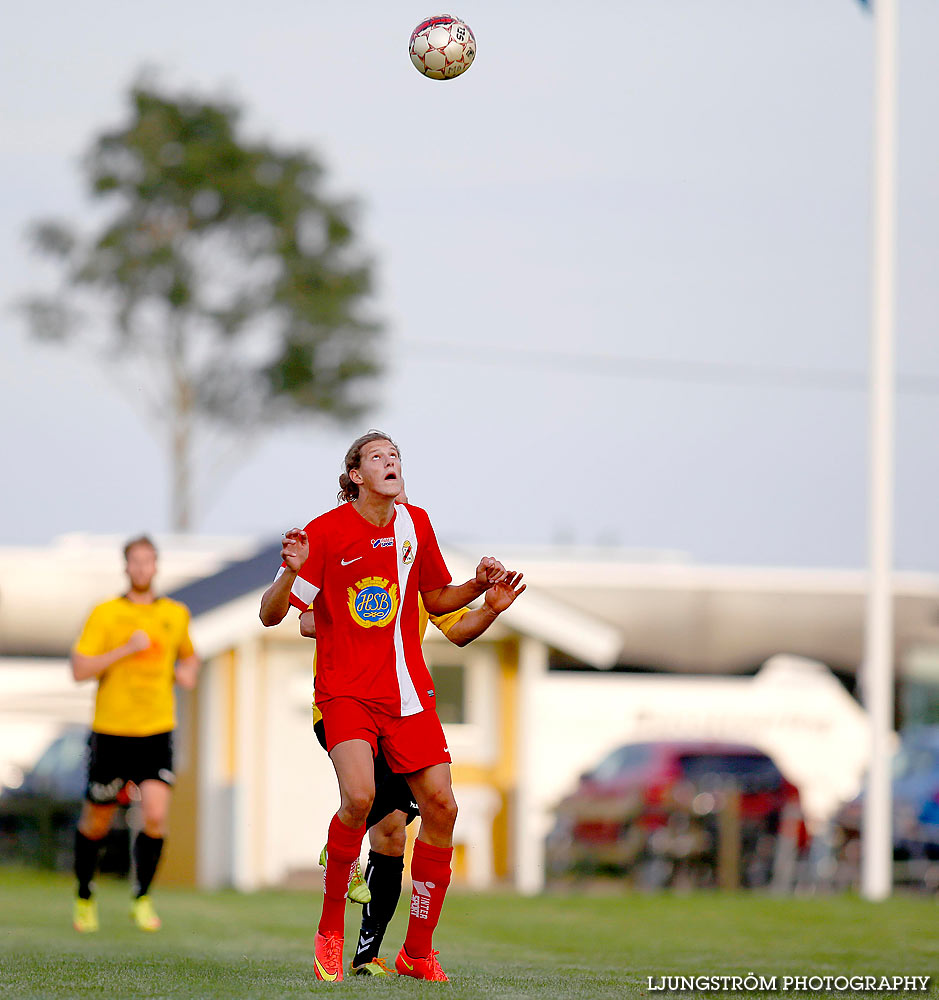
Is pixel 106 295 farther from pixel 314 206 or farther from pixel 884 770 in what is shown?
pixel 884 770

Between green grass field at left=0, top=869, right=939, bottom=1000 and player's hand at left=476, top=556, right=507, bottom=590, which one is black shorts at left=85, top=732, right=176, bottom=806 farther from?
player's hand at left=476, top=556, right=507, bottom=590

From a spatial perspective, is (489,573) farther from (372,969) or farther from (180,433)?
(180,433)

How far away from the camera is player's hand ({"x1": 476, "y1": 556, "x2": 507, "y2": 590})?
22.9ft

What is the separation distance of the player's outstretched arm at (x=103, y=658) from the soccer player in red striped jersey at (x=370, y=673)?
330 cm

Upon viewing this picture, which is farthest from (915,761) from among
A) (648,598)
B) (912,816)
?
(648,598)

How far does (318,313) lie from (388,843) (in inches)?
1426

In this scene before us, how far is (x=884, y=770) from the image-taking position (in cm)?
1773

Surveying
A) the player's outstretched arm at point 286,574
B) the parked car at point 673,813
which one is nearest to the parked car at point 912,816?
the parked car at point 673,813

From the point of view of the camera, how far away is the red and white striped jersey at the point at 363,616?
6.91 metres

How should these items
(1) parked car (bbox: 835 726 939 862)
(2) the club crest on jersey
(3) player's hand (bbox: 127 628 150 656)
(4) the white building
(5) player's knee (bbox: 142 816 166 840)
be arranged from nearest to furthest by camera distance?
(2) the club crest on jersey, (3) player's hand (bbox: 127 628 150 656), (5) player's knee (bbox: 142 816 166 840), (4) the white building, (1) parked car (bbox: 835 726 939 862)

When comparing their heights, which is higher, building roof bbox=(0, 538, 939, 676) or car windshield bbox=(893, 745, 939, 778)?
building roof bbox=(0, 538, 939, 676)

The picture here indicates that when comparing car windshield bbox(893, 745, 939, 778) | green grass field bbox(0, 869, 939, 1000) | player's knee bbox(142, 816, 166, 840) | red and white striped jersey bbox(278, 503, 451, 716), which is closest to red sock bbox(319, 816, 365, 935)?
green grass field bbox(0, 869, 939, 1000)

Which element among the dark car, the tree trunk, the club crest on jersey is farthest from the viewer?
the tree trunk

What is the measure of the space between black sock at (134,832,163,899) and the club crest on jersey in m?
4.01
